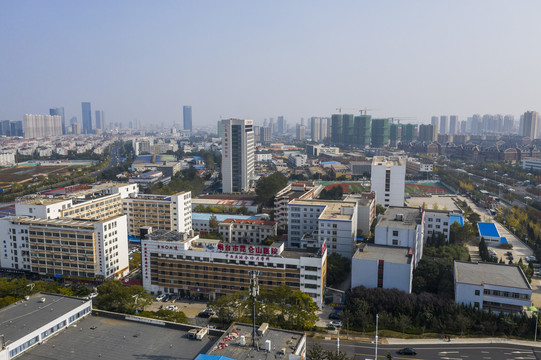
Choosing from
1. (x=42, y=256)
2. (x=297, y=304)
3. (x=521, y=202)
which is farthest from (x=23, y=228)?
(x=521, y=202)

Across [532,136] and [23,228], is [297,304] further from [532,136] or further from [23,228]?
[532,136]

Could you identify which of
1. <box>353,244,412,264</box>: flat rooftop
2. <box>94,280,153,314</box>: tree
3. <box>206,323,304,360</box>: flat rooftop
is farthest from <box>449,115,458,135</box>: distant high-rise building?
<box>206,323,304,360</box>: flat rooftop

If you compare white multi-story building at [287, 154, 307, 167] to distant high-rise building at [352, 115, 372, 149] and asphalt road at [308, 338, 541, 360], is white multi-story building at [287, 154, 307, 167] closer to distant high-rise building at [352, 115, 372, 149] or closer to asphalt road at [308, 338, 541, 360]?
distant high-rise building at [352, 115, 372, 149]

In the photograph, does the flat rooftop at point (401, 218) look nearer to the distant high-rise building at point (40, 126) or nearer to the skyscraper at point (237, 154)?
the skyscraper at point (237, 154)

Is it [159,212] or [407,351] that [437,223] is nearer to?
[407,351]

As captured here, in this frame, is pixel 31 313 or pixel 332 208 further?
pixel 332 208

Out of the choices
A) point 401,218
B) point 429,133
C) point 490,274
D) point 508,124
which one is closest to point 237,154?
point 401,218
